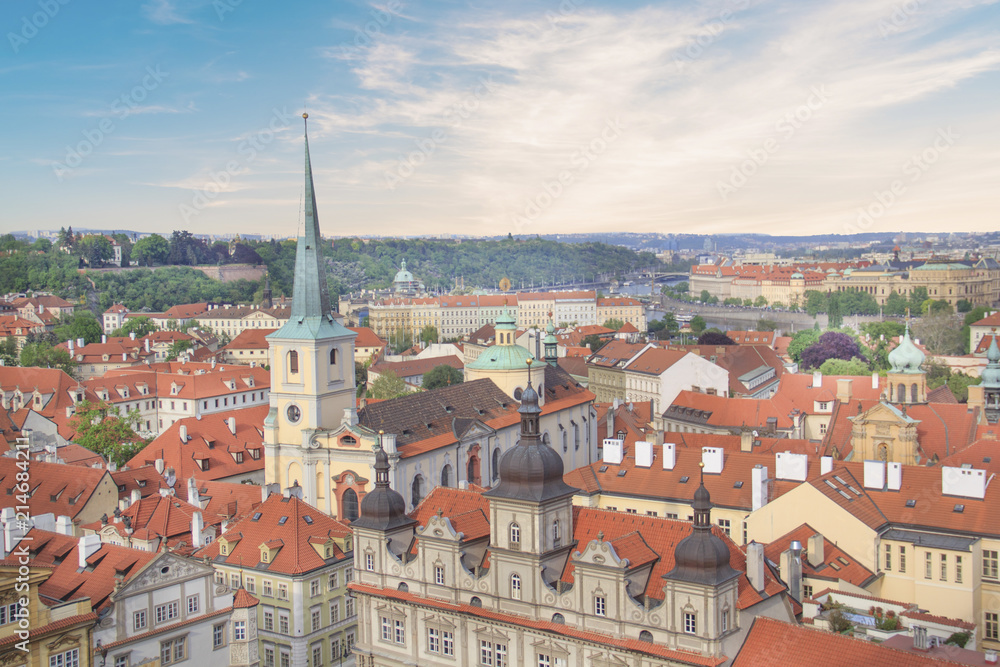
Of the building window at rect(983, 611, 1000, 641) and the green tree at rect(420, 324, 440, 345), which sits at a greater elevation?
the green tree at rect(420, 324, 440, 345)

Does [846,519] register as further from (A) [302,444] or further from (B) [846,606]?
(A) [302,444]

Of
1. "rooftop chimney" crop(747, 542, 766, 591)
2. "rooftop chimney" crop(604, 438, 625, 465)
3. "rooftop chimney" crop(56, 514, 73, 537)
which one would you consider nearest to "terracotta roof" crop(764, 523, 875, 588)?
"rooftop chimney" crop(747, 542, 766, 591)

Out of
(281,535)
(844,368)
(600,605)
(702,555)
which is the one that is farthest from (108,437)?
(844,368)

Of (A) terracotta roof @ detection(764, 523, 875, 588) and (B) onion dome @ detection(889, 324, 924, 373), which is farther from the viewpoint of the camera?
(B) onion dome @ detection(889, 324, 924, 373)

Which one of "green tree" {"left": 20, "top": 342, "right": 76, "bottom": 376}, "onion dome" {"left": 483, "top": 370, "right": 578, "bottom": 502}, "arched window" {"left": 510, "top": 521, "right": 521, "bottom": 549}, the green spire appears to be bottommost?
"green tree" {"left": 20, "top": 342, "right": 76, "bottom": 376}

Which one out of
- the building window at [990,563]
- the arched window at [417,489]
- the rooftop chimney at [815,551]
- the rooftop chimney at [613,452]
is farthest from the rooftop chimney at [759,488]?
the arched window at [417,489]

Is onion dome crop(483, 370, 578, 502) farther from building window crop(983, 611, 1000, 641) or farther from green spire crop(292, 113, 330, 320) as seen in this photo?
green spire crop(292, 113, 330, 320)

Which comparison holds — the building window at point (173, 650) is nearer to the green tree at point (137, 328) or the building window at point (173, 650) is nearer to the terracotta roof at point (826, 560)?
the terracotta roof at point (826, 560)

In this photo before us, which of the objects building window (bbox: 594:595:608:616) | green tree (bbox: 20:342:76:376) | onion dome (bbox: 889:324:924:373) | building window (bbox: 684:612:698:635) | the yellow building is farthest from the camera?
green tree (bbox: 20:342:76:376)
